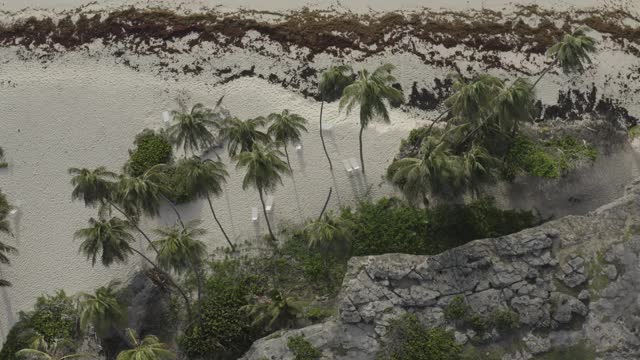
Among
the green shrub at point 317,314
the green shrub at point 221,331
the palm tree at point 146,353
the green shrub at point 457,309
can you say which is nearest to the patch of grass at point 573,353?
the green shrub at point 457,309

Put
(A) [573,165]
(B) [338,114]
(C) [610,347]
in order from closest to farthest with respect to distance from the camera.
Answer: (C) [610,347]
(A) [573,165]
(B) [338,114]

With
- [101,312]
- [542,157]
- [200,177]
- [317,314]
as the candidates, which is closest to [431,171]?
[542,157]

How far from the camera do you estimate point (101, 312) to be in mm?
30266

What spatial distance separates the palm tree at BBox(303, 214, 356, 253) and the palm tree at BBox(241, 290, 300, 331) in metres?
3.77

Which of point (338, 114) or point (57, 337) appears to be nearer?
point (57, 337)

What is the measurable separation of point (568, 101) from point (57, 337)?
3755 centimetres

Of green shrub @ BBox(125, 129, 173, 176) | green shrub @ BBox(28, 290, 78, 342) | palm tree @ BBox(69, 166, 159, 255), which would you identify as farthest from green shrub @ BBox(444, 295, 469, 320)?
green shrub @ BBox(28, 290, 78, 342)

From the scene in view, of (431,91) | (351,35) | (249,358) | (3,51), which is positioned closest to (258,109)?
(351,35)

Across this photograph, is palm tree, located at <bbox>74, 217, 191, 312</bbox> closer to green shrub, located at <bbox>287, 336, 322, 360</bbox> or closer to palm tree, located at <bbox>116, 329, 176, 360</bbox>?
palm tree, located at <bbox>116, 329, 176, 360</bbox>

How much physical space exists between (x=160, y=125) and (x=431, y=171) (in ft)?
67.8

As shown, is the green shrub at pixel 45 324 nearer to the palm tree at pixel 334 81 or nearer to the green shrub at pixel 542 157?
the palm tree at pixel 334 81

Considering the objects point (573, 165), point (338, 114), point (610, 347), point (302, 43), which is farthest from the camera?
point (302, 43)

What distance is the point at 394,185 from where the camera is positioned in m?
37.5

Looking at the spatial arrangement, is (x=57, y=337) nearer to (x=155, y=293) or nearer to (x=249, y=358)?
(x=155, y=293)
